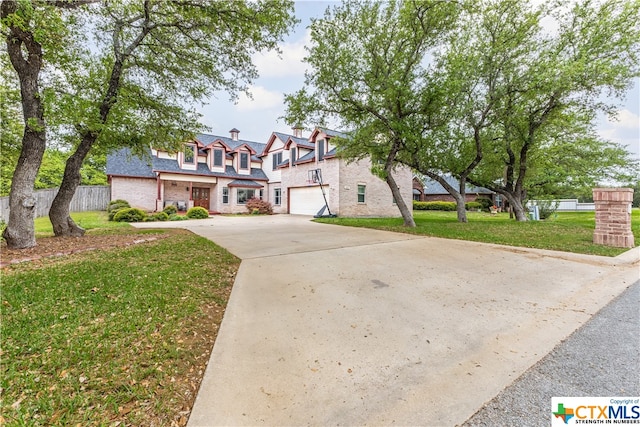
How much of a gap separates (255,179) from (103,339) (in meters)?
20.6

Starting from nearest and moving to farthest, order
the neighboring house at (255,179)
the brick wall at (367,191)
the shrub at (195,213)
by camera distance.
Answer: the shrub at (195,213), the brick wall at (367,191), the neighboring house at (255,179)

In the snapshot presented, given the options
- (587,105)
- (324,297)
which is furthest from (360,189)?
(324,297)

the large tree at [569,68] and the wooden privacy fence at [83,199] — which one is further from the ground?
the large tree at [569,68]

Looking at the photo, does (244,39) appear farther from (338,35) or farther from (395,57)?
(395,57)

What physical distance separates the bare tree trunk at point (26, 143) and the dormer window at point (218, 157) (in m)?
14.9

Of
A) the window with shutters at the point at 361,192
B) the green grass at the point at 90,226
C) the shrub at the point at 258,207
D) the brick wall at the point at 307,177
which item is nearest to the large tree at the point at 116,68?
the green grass at the point at 90,226

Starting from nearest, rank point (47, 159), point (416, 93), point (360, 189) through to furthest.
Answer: point (416, 93) < point (360, 189) < point (47, 159)

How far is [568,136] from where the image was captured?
14445mm

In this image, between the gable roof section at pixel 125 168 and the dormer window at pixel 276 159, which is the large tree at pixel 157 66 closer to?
the gable roof section at pixel 125 168

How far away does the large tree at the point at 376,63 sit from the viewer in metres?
9.34

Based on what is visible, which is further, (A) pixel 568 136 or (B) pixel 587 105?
(A) pixel 568 136

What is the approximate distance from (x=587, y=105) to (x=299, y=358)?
1545cm

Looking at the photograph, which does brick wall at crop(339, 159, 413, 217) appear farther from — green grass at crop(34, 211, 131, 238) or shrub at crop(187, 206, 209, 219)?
green grass at crop(34, 211, 131, 238)

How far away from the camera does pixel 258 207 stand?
19875 millimetres
